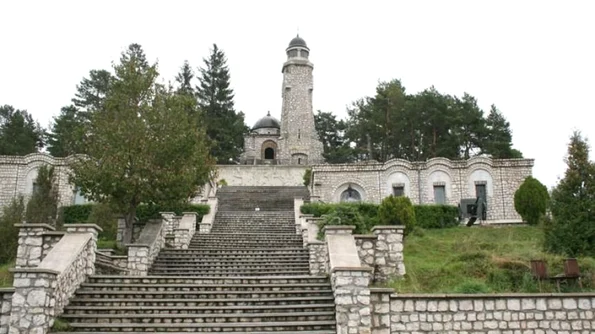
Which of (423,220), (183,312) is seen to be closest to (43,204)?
(183,312)

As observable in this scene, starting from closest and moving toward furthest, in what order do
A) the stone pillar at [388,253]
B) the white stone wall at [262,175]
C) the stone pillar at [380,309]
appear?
the stone pillar at [380,309], the stone pillar at [388,253], the white stone wall at [262,175]

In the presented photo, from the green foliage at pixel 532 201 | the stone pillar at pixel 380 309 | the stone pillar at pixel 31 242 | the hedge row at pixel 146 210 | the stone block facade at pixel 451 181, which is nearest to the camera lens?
the stone pillar at pixel 380 309

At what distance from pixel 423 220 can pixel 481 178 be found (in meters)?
7.62

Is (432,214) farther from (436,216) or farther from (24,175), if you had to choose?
(24,175)

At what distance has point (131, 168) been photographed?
1535 centimetres

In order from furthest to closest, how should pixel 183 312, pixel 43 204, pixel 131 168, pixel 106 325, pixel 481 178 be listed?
1. pixel 481 178
2. pixel 43 204
3. pixel 131 168
4. pixel 183 312
5. pixel 106 325

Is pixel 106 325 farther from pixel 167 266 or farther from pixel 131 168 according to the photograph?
pixel 131 168

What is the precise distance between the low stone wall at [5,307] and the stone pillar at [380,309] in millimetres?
6257

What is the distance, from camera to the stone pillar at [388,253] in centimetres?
1244

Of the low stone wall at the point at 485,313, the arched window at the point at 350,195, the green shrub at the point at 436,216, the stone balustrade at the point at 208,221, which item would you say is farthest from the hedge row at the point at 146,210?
the arched window at the point at 350,195

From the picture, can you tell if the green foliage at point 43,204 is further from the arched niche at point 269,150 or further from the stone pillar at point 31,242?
the arched niche at point 269,150

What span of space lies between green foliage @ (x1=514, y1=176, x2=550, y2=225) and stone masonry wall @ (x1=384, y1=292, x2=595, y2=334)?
14.1 meters

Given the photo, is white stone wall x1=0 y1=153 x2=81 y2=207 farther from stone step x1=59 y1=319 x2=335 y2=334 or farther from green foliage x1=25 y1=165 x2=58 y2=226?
stone step x1=59 y1=319 x2=335 y2=334

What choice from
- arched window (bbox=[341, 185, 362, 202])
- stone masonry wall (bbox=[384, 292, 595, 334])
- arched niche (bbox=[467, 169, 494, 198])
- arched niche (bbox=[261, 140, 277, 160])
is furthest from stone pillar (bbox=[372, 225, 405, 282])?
arched niche (bbox=[261, 140, 277, 160])
